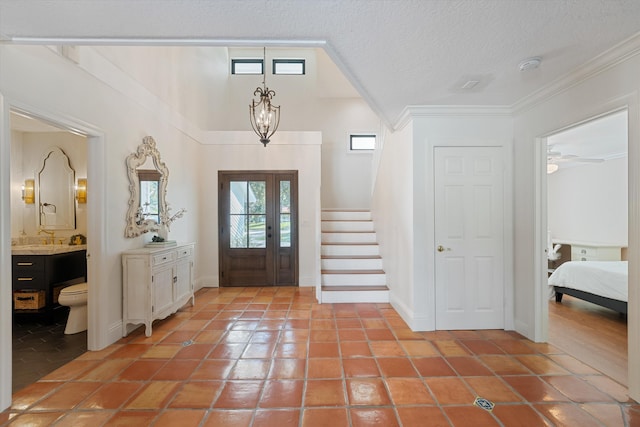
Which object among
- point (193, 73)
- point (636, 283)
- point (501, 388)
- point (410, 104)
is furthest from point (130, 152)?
point (636, 283)

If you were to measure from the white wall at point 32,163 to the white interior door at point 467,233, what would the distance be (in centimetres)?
513

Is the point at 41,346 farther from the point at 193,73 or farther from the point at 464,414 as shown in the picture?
the point at 193,73

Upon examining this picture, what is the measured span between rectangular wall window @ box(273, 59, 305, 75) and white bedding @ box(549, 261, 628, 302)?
649cm

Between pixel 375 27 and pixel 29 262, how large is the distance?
188 inches

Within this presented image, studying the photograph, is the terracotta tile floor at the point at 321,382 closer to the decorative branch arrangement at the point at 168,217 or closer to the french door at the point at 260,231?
the decorative branch arrangement at the point at 168,217

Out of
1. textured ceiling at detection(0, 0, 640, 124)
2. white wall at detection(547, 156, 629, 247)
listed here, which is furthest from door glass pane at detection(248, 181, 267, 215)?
white wall at detection(547, 156, 629, 247)

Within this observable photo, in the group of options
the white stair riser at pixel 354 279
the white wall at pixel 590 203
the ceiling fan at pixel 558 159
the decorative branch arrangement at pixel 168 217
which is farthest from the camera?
the white wall at pixel 590 203

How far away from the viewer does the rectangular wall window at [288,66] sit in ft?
24.5

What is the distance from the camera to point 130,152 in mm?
3623

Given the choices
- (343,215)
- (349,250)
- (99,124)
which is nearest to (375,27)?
(99,124)

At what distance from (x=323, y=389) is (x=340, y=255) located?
323 cm

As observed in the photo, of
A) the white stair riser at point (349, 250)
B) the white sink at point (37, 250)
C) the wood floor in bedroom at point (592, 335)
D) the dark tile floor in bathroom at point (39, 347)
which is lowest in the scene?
the wood floor in bedroom at point (592, 335)

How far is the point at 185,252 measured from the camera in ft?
14.0

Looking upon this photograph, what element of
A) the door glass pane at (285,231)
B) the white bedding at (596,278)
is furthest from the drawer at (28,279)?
the white bedding at (596,278)
